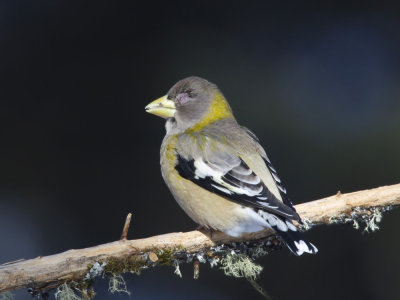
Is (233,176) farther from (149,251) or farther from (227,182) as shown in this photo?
(149,251)

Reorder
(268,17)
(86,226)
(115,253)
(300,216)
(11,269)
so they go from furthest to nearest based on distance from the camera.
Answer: (268,17), (86,226), (300,216), (115,253), (11,269)

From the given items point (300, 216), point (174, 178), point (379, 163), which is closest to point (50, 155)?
point (174, 178)

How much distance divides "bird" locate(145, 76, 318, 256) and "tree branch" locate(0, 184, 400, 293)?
177 mm

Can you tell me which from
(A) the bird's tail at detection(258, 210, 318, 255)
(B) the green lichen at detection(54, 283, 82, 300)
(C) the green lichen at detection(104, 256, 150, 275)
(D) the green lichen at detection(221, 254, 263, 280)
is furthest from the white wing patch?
(B) the green lichen at detection(54, 283, 82, 300)

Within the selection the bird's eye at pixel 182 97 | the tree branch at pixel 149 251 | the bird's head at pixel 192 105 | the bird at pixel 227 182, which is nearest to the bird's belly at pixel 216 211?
the bird at pixel 227 182

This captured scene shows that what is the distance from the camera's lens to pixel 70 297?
3.61 metres

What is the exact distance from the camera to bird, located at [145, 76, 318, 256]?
382 cm

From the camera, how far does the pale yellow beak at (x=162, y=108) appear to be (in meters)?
4.97

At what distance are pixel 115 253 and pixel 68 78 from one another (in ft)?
8.56

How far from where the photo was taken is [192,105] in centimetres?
498

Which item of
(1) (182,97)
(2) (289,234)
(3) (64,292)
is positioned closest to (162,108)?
(1) (182,97)

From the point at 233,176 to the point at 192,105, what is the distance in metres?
1.09

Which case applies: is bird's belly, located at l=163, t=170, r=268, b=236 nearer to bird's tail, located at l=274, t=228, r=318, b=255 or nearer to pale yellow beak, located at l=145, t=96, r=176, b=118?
bird's tail, located at l=274, t=228, r=318, b=255

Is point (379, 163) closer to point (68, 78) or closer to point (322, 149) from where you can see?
point (322, 149)
